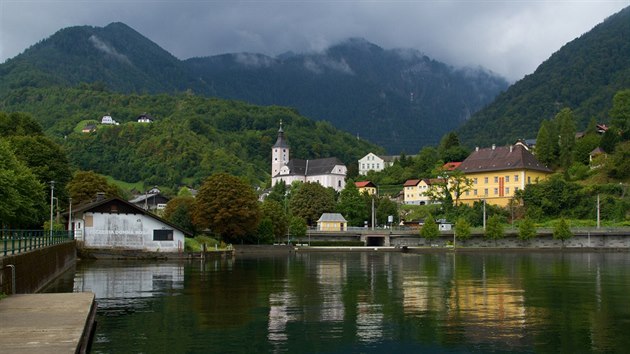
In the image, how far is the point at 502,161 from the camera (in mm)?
124375

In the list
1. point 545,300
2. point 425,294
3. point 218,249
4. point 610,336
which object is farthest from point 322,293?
point 218,249

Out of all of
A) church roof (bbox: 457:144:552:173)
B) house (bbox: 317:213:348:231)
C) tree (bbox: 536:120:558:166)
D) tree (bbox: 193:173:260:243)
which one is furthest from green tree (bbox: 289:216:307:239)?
tree (bbox: 536:120:558:166)

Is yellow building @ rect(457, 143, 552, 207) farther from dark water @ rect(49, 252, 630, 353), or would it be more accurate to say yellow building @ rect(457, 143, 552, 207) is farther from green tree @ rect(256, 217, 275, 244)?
dark water @ rect(49, 252, 630, 353)

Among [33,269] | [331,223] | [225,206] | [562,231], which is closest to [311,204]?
[331,223]

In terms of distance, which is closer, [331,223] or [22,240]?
[22,240]

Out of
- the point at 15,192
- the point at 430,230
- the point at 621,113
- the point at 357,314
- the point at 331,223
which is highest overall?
the point at 621,113

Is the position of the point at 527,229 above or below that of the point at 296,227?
below

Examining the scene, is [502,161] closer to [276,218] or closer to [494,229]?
[494,229]

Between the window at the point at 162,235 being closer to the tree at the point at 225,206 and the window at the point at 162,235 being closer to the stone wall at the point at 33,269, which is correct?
the tree at the point at 225,206

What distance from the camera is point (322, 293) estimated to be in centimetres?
3444

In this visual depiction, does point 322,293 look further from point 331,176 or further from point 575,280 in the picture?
point 331,176

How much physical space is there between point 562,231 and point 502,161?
29.9 meters

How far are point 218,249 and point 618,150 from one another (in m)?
72.9

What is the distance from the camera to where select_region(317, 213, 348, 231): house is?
4611 inches
